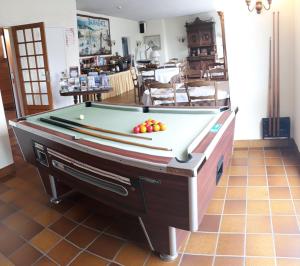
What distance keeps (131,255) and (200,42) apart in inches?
430

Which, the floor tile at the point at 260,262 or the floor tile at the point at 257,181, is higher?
the floor tile at the point at 257,181

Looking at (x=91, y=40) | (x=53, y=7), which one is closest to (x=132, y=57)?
(x=91, y=40)

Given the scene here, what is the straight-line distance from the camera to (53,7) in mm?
6207

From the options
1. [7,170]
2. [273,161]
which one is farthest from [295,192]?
[7,170]

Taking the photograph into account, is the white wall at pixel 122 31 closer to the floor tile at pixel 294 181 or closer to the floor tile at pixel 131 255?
the floor tile at pixel 294 181

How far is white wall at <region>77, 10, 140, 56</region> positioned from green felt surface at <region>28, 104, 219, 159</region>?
6.83 meters

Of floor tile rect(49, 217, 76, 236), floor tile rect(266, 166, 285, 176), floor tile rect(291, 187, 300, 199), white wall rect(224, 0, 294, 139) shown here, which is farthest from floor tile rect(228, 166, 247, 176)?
floor tile rect(49, 217, 76, 236)

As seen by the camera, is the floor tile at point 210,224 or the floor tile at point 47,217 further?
the floor tile at point 47,217

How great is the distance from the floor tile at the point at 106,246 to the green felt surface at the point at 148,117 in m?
0.77

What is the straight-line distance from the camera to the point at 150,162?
152cm

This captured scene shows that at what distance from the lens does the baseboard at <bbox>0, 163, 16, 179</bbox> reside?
11.4ft

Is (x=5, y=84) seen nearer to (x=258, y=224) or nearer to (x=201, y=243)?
(x=201, y=243)

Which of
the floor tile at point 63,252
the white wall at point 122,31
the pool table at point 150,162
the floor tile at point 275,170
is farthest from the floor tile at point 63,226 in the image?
the white wall at point 122,31

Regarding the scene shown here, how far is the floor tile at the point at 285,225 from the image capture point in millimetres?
2105
